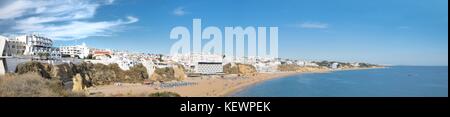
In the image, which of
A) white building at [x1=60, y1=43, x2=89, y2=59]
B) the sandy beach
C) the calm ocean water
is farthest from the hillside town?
the calm ocean water

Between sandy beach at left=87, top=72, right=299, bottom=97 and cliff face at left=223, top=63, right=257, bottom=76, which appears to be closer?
sandy beach at left=87, top=72, right=299, bottom=97

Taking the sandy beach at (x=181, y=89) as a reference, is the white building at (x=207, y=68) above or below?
above

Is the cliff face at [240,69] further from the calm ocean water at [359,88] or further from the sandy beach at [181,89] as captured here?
the calm ocean water at [359,88]

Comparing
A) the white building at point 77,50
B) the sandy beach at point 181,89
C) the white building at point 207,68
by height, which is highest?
the white building at point 77,50

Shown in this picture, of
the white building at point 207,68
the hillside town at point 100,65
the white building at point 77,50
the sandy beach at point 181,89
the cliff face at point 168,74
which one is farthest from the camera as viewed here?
the white building at point 207,68

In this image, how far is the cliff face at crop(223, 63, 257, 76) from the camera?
26.2m

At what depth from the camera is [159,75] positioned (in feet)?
76.7

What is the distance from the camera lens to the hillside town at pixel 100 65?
1342cm

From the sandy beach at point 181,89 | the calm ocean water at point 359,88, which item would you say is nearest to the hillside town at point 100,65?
the sandy beach at point 181,89

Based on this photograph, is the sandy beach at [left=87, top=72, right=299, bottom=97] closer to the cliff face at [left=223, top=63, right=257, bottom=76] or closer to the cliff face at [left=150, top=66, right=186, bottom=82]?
the cliff face at [left=150, top=66, right=186, bottom=82]

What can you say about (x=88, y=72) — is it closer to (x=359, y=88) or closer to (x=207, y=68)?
(x=207, y=68)
